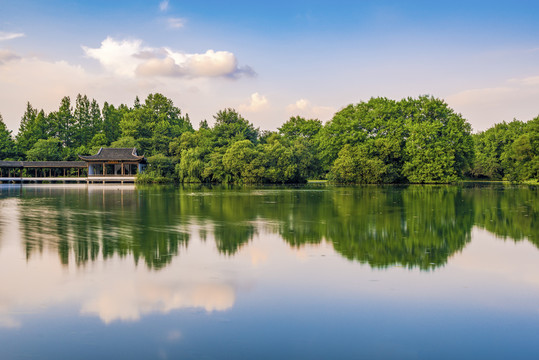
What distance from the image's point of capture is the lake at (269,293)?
13.6ft

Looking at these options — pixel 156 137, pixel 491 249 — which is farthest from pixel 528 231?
pixel 156 137

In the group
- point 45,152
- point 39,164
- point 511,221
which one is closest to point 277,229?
point 511,221

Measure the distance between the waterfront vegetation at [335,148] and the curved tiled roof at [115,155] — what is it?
2.11 metres

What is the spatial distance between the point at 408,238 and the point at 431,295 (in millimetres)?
4260

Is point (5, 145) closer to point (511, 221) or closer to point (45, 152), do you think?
point (45, 152)

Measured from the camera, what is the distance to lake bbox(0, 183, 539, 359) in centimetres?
414

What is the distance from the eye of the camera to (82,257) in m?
7.90

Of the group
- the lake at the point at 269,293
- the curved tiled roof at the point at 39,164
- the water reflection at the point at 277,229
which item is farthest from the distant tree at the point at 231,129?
the lake at the point at 269,293

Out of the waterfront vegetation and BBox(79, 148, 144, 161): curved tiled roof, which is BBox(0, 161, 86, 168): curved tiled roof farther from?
the waterfront vegetation

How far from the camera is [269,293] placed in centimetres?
577

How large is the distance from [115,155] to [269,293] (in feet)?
153

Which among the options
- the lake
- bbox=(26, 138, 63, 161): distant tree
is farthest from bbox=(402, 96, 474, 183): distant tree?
bbox=(26, 138, 63, 161): distant tree

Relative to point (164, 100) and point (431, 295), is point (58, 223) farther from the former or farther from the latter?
point (164, 100)

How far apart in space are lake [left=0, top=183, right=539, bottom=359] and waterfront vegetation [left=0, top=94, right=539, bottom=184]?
33.1 metres
